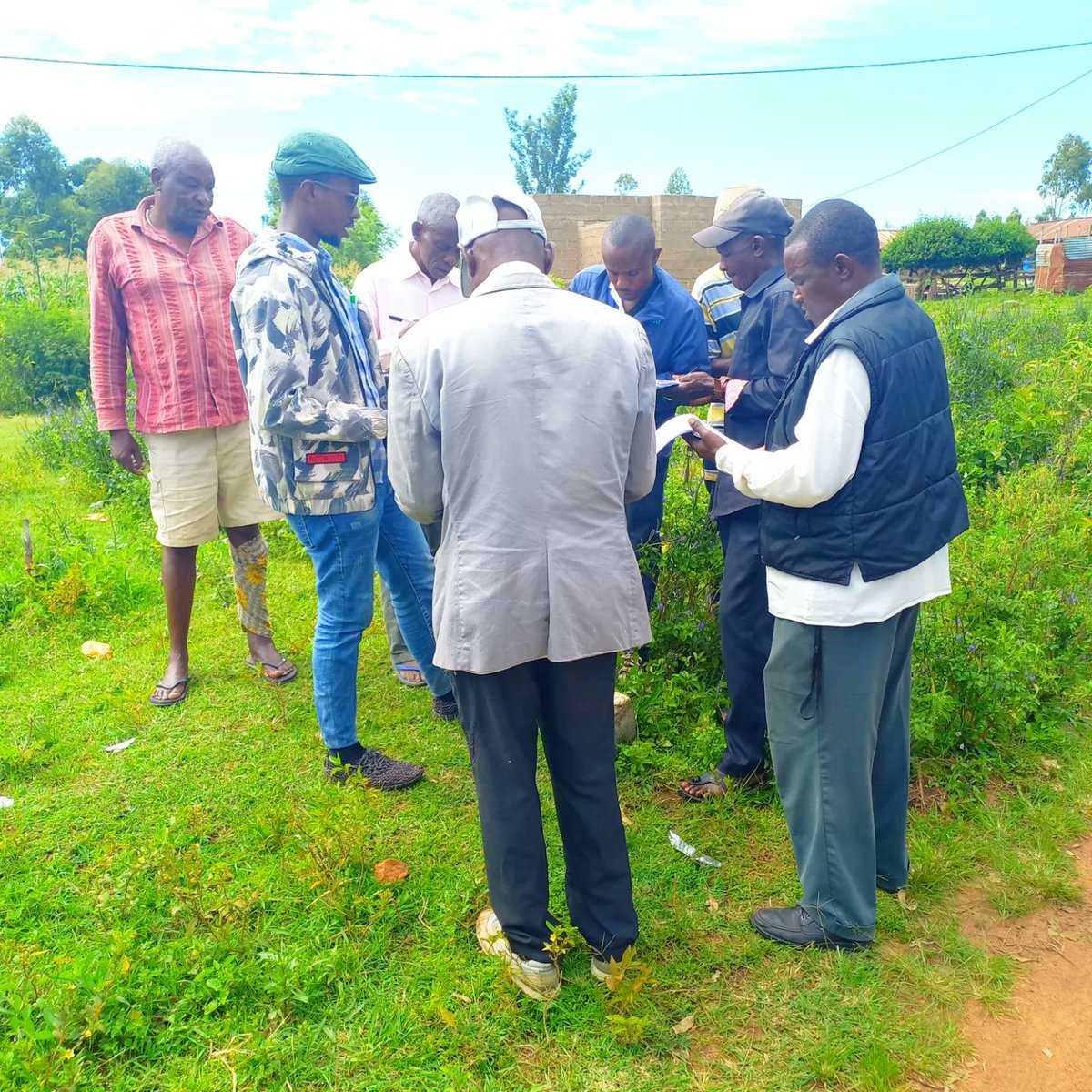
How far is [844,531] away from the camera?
226cm

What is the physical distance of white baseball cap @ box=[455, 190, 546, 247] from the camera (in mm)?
2156

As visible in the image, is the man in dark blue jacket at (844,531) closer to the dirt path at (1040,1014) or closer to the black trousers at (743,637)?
the dirt path at (1040,1014)

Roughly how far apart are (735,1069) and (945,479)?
1.65m

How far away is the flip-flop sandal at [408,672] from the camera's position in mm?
4266

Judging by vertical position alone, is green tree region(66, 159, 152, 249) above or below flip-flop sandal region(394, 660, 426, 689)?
above

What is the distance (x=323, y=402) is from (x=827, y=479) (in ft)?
5.69

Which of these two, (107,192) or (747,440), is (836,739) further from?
(107,192)

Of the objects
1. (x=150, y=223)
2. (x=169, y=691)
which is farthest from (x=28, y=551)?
(x=150, y=223)

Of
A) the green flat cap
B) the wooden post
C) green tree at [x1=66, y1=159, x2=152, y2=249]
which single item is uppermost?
green tree at [x1=66, y1=159, x2=152, y2=249]

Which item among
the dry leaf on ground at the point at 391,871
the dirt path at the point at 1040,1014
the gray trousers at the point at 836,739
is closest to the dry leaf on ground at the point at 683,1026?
the gray trousers at the point at 836,739

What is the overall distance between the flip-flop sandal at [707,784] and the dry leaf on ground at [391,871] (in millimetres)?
1123

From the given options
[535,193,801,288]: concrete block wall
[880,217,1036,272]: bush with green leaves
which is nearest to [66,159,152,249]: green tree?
[535,193,801,288]: concrete block wall

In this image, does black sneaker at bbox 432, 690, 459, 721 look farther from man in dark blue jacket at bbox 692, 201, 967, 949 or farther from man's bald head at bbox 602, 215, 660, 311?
man's bald head at bbox 602, 215, 660, 311

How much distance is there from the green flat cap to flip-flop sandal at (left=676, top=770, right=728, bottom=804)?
103 inches
